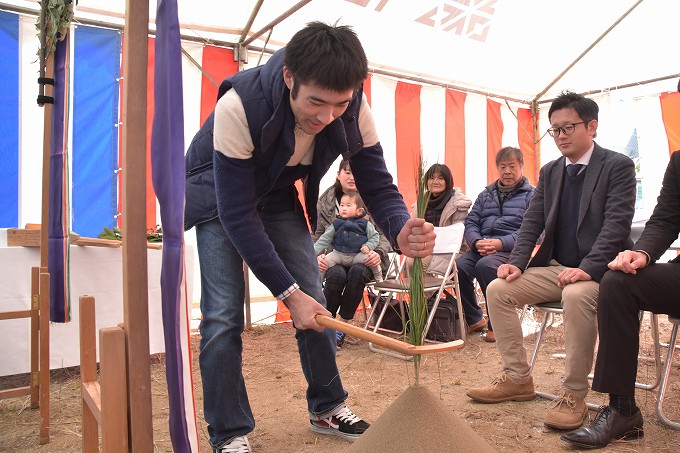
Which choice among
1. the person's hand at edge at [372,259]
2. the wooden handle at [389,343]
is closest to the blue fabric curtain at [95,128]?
the person's hand at edge at [372,259]

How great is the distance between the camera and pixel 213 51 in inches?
205

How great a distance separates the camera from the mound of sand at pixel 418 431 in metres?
1.46

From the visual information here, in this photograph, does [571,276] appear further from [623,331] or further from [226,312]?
[226,312]

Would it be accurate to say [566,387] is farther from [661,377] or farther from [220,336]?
[220,336]

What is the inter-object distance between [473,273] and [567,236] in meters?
1.76

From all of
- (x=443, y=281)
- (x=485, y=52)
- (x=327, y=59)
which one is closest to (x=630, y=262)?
(x=327, y=59)

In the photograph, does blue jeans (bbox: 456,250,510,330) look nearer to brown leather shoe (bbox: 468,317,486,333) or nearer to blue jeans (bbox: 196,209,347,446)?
brown leather shoe (bbox: 468,317,486,333)

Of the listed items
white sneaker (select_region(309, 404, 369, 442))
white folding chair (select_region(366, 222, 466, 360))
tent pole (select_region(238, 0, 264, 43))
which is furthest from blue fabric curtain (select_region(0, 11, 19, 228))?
white sneaker (select_region(309, 404, 369, 442))

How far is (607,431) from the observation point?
94.7 inches

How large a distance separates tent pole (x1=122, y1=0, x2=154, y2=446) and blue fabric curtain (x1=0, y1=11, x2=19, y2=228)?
3.76 m

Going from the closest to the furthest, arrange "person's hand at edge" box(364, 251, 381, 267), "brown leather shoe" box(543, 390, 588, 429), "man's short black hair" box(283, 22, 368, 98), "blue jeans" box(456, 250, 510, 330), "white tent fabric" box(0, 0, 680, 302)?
"man's short black hair" box(283, 22, 368, 98), "brown leather shoe" box(543, 390, 588, 429), "blue jeans" box(456, 250, 510, 330), "person's hand at edge" box(364, 251, 381, 267), "white tent fabric" box(0, 0, 680, 302)

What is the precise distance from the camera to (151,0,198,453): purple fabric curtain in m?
1.19

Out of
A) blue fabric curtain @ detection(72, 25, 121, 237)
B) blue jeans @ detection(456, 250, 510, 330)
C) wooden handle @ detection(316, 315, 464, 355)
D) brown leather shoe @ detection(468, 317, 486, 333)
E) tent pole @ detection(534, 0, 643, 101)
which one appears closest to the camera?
wooden handle @ detection(316, 315, 464, 355)

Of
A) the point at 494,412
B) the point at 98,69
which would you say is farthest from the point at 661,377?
the point at 98,69
